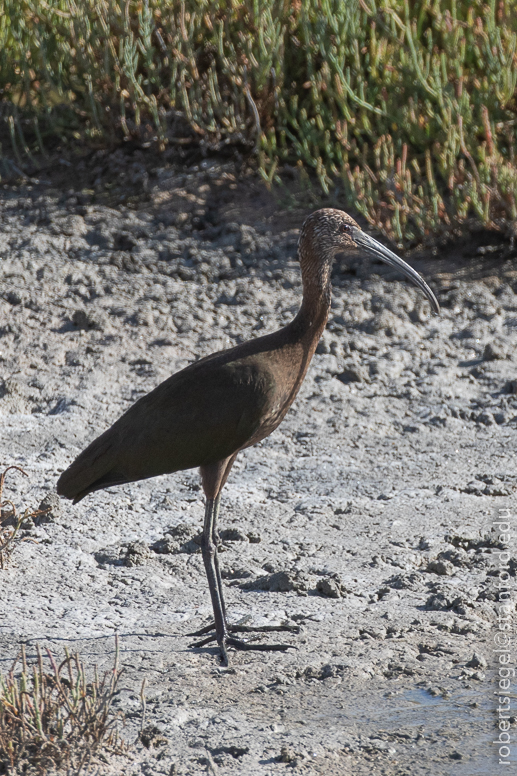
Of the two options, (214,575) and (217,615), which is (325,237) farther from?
(217,615)

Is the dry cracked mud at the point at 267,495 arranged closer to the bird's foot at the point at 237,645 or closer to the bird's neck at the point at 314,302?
the bird's foot at the point at 237,645

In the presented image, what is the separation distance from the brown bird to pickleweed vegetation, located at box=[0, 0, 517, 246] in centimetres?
364

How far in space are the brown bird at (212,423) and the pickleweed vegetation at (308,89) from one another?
3643 millimetres

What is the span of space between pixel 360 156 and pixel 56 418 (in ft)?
11.6

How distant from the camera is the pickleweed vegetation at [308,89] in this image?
7.84 metres

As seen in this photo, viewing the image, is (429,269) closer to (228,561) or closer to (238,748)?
(228,561)

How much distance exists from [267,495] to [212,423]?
5.06ft

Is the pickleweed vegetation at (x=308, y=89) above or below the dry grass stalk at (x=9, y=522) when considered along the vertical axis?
above

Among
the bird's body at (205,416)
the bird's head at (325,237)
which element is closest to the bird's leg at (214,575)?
the bird's body at (205,416)

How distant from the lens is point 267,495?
5.68 metres

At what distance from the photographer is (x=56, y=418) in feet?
20.7

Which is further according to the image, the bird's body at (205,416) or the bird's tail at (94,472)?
the bird's tail at (94,472)

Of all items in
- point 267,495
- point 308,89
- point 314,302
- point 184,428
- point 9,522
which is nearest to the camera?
point 184,428

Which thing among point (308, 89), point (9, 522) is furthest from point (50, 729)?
point (308, 89)
